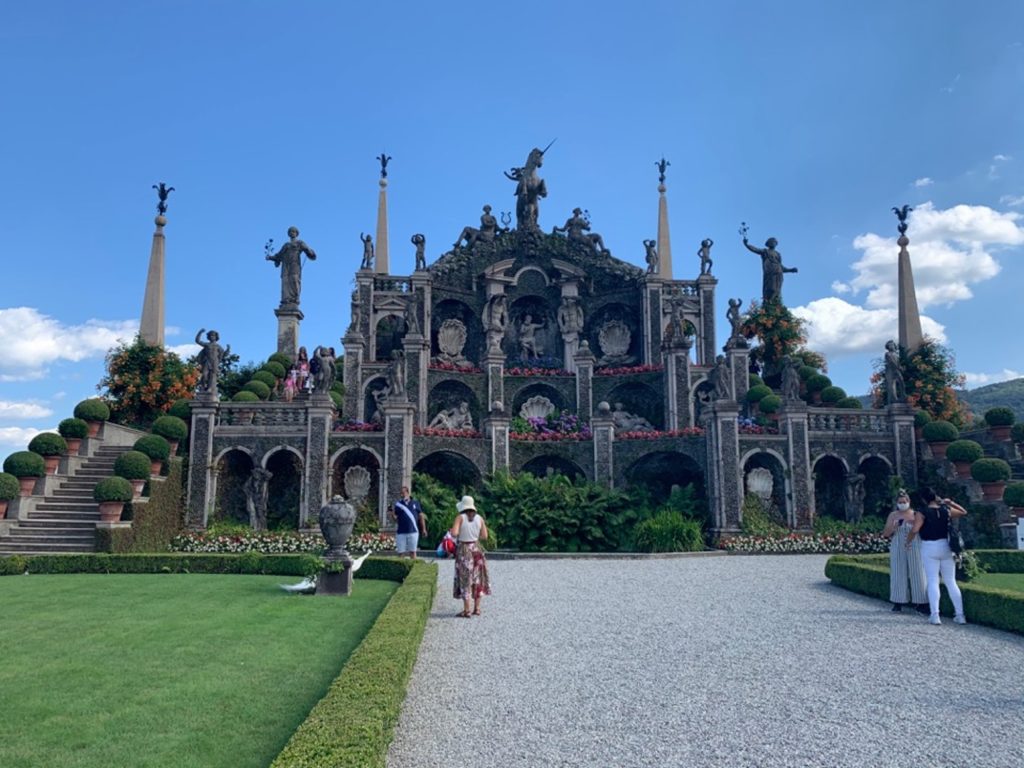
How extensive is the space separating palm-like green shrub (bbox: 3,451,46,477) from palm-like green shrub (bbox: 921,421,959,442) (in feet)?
95.5

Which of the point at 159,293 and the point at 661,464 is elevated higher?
the point at 159,293

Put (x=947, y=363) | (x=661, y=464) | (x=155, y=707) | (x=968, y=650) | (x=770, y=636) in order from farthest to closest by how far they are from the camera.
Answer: (x=947, y=363)
(x=661, y=464)
(x=770, y=636)
(x=968, y=650)
(x=155, y=707)

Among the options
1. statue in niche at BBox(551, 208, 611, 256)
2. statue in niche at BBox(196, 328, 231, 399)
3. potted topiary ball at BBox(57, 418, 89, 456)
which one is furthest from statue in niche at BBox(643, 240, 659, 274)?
potted topiary ball at BBox(57, 418, 89, 456)

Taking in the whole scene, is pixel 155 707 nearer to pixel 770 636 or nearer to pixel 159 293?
pixel 770 636

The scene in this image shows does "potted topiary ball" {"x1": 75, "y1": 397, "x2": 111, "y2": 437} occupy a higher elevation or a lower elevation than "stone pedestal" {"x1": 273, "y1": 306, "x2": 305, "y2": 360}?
lower

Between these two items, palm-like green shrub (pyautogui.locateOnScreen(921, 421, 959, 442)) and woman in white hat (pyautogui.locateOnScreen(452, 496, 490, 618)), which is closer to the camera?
woman in white hat (pyautogui.locateOnScreen(452, 496, 490, 618))

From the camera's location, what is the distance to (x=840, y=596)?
1423 centimetres

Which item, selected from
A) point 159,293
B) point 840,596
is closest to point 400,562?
point 840,596

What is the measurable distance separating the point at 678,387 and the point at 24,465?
24730 millimetres

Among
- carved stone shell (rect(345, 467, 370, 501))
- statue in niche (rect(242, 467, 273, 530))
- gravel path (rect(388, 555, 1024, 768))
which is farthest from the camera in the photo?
carved stone shell (rect(345, 467, 370, 501))

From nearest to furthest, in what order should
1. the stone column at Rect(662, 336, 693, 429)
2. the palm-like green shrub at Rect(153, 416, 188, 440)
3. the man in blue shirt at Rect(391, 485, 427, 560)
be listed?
the man in blue shirt at Rect(391, 485, 427, 560) → the palm-like green shrub at Rect(153, 416, 188, 440) → the stone column at Rect(662, 336, 693, 429)

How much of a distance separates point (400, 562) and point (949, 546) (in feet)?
33.7

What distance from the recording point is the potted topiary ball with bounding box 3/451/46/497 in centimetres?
2184

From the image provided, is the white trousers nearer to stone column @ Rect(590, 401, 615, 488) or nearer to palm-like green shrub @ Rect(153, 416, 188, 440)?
stone column @ Rect(590, 401, 615, 488)
